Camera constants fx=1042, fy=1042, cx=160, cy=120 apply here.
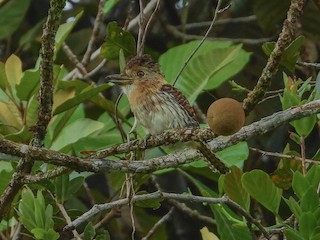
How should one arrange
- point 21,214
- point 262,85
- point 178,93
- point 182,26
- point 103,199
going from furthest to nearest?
point 182,26
point 103,199
point 178,93
point 21,214
point 262,85

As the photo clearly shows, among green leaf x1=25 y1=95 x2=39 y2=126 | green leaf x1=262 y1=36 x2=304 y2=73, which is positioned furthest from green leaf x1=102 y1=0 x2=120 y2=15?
green leaf x1=262 y1=36 x2=304 y2=73

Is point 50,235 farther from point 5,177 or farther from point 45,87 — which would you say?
point 5,177

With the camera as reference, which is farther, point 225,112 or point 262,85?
point 262,85

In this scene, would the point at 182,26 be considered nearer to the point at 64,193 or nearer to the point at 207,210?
the point at 207,210

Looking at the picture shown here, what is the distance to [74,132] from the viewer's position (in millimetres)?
3592

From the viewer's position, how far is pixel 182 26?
480 centimetres

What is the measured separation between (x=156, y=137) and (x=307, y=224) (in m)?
0.49

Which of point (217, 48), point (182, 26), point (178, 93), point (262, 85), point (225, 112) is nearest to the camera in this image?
point (225, 112)

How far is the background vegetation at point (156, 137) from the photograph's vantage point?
250cm

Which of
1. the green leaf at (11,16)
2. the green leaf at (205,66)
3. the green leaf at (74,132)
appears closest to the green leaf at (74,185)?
the green leaf at (74,132)

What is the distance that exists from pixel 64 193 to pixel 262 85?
0.72 metres

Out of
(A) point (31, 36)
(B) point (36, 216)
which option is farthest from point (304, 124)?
(A) point (31, 36)

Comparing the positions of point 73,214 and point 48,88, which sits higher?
point 48,88

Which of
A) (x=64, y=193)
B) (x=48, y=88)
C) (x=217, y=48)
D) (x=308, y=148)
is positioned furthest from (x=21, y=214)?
(x=308, y=148)
